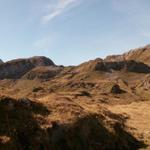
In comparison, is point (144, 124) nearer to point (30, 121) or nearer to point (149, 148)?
point (149, 148)

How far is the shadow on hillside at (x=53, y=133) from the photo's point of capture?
2594 centimetres

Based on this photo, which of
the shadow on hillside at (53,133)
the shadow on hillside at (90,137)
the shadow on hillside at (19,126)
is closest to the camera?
the shadow on hillside at (19,126)

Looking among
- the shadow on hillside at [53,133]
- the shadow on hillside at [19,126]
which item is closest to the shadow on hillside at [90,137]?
the shadow on hillside at [53,133]

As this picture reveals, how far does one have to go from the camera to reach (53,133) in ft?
92.7

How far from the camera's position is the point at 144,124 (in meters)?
48.8

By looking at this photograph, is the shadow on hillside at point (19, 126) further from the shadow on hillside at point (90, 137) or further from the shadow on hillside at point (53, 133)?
the shadow on hillside at point (90, 137)

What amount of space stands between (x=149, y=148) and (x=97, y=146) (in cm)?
530

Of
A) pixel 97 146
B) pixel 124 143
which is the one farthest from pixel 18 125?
pixel 124 143

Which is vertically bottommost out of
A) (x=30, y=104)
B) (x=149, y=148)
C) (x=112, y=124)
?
(x=149, y=148)

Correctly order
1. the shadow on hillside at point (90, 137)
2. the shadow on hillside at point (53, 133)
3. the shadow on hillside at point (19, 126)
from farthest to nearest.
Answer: the shadow on hillside at point (90, 137) < the shadow on hillside at point (53, 133) < the shadow on hillside at point (19, 126)

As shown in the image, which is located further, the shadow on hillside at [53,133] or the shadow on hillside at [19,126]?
the shadow on hillside at [53,133]

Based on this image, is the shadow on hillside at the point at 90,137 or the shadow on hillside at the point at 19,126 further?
the shadow on hillside at the point at 90,137

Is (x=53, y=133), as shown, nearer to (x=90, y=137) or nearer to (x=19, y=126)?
(x=19, y=126)

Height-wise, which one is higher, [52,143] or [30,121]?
[30,121]
